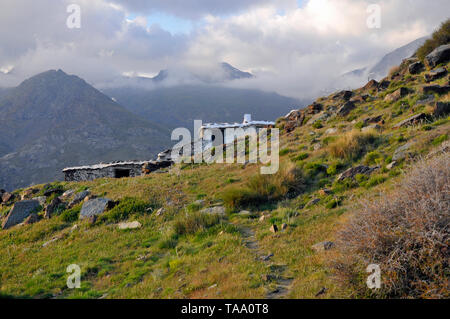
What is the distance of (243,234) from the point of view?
863cm

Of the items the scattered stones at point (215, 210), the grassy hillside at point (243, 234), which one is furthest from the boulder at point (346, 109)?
the scattered stones at point (215, 210)

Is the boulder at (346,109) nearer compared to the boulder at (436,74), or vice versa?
the boulder at (436,74)

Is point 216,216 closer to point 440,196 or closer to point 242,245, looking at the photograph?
point 242,245

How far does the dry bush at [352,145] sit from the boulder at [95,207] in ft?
32.5

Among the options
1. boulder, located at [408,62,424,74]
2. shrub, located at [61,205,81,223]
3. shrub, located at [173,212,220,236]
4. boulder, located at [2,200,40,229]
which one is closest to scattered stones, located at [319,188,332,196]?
shrub, located at [173,212,220,236]

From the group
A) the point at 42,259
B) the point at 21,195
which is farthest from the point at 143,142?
the point at 42,259

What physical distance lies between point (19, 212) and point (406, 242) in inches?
673

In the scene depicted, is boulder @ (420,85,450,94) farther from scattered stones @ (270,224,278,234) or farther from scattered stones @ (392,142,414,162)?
scattered stones @ (270,224,278,234)

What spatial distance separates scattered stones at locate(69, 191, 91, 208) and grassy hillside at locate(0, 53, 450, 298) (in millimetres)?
623

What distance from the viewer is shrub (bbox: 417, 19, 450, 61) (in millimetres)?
24797

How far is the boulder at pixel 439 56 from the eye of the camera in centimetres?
2212

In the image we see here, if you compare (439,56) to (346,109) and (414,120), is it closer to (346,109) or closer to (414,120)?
(346,109)

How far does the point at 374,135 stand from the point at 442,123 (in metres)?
2.46

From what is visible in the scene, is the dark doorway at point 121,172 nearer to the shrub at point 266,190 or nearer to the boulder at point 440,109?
the shrub at point 266,190
